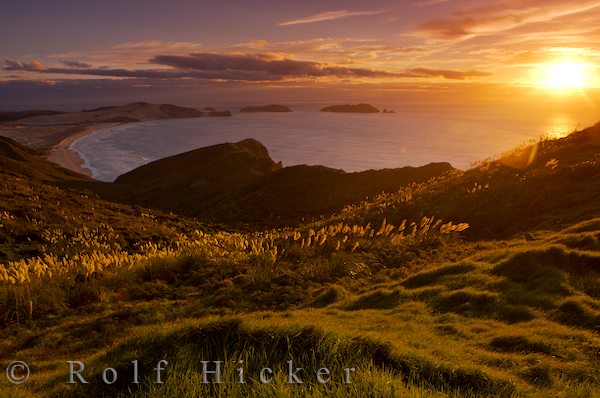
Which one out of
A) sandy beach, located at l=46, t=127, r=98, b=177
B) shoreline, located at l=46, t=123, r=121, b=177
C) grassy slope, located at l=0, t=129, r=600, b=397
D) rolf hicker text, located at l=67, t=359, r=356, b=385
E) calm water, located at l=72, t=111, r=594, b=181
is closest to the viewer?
rolf hicker text, located at l=67, t=359, r=356, b=385

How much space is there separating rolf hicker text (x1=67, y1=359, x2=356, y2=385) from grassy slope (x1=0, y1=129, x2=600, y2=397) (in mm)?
89

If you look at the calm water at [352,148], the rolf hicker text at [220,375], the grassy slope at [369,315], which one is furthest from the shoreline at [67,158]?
the rolf hicker text at [220,375]

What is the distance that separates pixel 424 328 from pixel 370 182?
134 feet

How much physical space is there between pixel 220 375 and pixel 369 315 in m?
4.37

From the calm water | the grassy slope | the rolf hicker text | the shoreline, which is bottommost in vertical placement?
the shoreline

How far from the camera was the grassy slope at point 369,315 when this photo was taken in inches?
188

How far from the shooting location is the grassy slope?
478cm

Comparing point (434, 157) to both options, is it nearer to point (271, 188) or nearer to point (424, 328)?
point (271, 188)

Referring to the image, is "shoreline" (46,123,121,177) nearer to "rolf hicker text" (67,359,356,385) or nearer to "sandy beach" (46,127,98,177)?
"sandy beach" (46,127,98,177)

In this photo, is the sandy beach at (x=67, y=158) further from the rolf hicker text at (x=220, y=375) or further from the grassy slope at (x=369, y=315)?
the rolf hicker text at (x=220, y=375)

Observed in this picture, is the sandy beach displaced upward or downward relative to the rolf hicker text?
downward

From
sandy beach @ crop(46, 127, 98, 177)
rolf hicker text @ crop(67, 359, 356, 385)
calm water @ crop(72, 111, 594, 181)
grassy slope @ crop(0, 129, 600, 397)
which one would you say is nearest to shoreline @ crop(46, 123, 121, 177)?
sandy beach @ crop(46, 127, 98, 177)

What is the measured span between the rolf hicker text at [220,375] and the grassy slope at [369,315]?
9 cm

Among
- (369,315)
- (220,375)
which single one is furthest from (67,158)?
(220,375)
